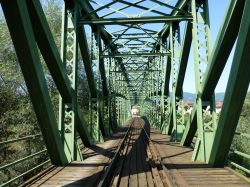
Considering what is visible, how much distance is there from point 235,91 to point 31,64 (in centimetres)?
447

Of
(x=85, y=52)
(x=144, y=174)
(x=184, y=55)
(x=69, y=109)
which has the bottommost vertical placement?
(x=144, y=174)

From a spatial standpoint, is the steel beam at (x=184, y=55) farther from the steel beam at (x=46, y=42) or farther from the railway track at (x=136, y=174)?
the steel beam at (x=46, y=42)

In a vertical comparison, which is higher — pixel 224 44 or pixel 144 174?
pixel 224 44

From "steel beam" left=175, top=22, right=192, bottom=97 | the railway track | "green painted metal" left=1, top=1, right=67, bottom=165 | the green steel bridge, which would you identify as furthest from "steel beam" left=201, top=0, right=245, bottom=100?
"green painted metal" left=1, top=1, right=67, bottom=165

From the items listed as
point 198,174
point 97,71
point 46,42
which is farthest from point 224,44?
point 97,71

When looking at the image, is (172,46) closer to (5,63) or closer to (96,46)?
(96,46)

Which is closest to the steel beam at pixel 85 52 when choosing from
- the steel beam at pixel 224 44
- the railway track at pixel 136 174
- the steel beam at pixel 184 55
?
the steel beam at pixel 184 55

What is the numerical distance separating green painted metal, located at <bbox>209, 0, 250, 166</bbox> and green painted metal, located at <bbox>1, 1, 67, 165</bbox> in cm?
421

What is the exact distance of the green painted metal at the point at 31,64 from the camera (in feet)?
24.0

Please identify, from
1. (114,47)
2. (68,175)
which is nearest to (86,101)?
(114,47)

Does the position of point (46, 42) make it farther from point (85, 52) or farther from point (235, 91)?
point (85, 52)

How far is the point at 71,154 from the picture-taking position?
41.1 ft

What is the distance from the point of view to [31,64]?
26.7 ft

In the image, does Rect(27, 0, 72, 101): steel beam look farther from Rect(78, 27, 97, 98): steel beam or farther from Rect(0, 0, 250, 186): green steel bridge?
Rect(78, 27, 97, 98): steel beam
